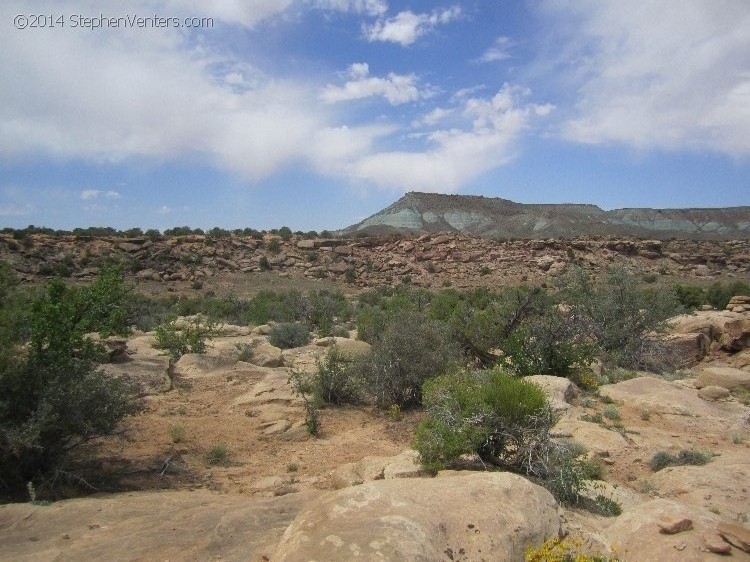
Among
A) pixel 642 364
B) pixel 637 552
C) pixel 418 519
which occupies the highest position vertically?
pixel 418 519

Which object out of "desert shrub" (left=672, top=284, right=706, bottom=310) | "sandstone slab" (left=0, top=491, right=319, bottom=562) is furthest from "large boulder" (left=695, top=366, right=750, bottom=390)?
"desert shrub" (left=672, top=284, right=706, bottom=310)

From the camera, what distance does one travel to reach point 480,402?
625cm

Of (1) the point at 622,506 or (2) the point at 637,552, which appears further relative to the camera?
(1) the point at 622,506

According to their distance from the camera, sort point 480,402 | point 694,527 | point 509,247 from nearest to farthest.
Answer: point 694,527, point 480,402, point 509,247

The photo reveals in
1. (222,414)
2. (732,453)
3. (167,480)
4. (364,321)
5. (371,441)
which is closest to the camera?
(167,480)

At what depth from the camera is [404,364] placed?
10.6 m

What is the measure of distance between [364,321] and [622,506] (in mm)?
12503

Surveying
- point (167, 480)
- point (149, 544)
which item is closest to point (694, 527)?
point (149, 544)

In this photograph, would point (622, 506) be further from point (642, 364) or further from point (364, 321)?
point (364, 321)

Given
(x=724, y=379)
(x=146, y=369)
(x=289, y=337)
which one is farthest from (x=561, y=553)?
(x=289, y=337)

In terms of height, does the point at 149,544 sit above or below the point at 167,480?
above

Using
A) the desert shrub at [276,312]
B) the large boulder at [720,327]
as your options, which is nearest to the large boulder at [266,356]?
the desert shrub at [276,312]

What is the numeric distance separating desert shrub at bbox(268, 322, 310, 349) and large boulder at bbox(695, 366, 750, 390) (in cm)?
1091

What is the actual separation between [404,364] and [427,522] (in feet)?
21.9
